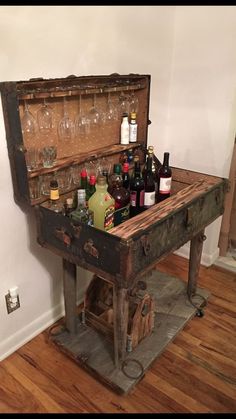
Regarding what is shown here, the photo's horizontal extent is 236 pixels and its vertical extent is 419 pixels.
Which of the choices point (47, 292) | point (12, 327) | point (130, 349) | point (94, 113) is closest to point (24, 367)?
point (12, 327)

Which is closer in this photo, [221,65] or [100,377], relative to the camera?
[100,377]

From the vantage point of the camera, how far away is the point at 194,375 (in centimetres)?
139

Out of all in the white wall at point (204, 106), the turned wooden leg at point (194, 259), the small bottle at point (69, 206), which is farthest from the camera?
the white wall at point (204, 106)

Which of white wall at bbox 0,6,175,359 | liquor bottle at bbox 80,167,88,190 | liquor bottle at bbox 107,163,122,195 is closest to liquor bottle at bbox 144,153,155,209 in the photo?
liquor bottle at bbox 107,163,122,195

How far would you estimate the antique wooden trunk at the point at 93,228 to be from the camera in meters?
1.08

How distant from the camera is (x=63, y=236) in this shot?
3.85ft

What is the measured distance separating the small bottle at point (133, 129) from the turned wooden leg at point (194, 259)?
0.57 m

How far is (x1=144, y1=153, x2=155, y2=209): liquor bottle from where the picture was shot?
1.39m

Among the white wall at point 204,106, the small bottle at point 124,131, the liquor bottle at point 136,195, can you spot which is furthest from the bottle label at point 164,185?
the white wall at point 204,106

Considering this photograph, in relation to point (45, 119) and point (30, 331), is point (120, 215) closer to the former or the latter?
point (45, 119)

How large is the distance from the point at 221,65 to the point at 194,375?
158 centimetres

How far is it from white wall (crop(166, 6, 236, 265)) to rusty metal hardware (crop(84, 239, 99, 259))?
3.84 feet

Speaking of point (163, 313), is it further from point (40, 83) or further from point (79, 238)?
point (40, 83)

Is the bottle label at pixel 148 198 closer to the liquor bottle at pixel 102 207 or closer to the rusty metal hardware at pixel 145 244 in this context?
the liquor bottle at pixel 102 207
